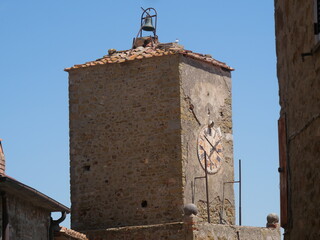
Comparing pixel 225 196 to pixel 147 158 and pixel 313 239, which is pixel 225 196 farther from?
pixel 313 239

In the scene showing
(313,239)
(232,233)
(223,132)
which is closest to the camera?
(313,239)

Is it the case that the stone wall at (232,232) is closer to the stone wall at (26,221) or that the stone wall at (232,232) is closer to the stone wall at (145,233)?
the stone wall at (145,233)

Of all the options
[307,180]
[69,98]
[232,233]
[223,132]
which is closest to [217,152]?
[223,132]

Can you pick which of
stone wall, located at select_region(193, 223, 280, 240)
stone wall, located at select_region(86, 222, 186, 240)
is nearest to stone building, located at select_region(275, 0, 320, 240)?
stone wall, located at select_region(193, 223, 280, 240)

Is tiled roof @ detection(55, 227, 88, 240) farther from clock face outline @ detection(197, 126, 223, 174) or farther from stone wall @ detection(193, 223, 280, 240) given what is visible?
clock face outline @ detection(197, 126, 223, 174)

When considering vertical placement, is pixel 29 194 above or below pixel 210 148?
below

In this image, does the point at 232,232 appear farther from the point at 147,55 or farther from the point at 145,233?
the point at 147,55

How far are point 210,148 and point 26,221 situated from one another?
889 cm

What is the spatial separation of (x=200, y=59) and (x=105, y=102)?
109 inches

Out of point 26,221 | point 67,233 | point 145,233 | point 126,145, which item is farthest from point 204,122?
point 26,221

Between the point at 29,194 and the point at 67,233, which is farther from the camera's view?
the point at 67,233

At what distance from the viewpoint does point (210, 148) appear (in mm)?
28406

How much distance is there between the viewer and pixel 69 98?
2891cm

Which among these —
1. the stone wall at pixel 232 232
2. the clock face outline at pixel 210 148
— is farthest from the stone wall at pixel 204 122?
the stone wall at pixel 232 232
